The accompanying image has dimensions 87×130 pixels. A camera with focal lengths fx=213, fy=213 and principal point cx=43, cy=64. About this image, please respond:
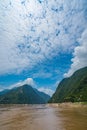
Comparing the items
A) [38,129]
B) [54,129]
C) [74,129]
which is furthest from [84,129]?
[38,129]

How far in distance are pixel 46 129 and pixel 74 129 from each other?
341cm

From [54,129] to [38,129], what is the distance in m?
2.08

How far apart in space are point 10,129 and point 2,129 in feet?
4.96

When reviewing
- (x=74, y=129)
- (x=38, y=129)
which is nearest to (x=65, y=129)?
(x=74, y=129)

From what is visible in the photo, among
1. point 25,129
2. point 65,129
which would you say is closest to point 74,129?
point 65,129

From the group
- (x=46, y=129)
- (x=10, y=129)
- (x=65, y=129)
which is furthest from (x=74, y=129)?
(x=10, y=129)

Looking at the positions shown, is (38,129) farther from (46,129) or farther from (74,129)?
(74,129)

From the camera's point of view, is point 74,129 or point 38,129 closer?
point 74,129

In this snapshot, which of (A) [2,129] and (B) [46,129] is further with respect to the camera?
(A) [2,129]

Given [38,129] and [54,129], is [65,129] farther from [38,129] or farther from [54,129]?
[38,129]

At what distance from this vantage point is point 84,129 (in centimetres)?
2427

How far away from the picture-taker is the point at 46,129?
2553cm

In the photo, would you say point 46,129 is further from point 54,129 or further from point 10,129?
point 10,129

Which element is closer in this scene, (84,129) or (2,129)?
(84,129)
